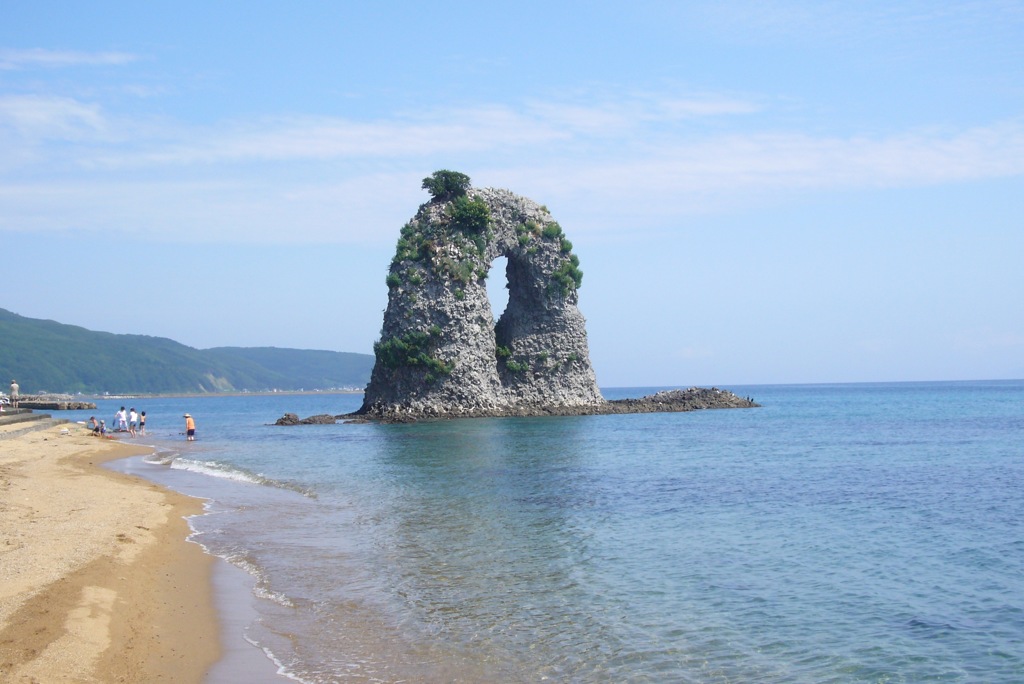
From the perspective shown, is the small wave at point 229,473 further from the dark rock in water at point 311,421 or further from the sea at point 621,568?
the dark rock in water at point 311,421

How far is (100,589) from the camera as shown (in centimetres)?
1090

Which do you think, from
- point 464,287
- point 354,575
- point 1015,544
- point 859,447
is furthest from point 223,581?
point 464,287

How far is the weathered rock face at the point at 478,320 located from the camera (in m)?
58.3

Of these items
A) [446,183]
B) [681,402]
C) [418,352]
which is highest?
[446,183]

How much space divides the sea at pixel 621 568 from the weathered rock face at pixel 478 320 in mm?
28382

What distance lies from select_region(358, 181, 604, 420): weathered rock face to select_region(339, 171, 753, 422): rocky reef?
2.9 inches

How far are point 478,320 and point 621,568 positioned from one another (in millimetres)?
46618

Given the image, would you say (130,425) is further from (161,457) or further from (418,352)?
(161,457)

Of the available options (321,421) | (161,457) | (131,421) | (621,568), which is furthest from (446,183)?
(621,568)

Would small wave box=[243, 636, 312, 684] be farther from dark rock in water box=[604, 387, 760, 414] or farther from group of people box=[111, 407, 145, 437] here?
dark rock in water box=[604, 387, 760, 414]

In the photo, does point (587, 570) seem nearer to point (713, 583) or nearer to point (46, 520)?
point (713, 583)

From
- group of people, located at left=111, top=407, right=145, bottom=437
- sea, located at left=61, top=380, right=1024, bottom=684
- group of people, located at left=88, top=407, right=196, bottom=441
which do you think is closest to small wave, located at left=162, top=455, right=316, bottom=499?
sea, located at left=61, top=380, right=1024, bottom=684

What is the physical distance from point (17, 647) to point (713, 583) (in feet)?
28.4

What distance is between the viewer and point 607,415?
6316cm
